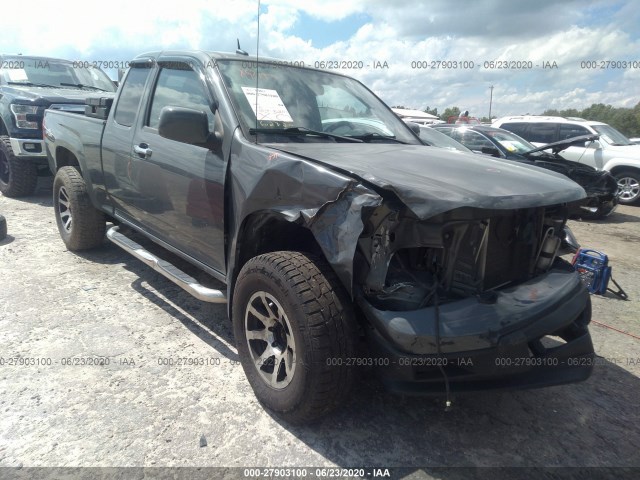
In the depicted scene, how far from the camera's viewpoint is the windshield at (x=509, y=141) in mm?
8805

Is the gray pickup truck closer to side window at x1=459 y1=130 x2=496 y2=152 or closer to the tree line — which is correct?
side window at x1=459 y1=130 x2=496 y2=152

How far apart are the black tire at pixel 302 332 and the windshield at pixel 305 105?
87 centimetres

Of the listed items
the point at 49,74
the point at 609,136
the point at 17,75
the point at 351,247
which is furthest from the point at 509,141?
the point at 17,75

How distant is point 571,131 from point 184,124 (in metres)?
11.1

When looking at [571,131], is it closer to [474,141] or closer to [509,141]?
[509,141]

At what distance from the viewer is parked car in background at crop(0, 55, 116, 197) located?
6.80m

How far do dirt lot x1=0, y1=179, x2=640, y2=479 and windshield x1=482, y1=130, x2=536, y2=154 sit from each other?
566cm

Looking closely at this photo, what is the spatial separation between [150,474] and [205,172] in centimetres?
168

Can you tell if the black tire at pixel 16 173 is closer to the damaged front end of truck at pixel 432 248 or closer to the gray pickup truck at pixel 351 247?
the gray pickup truck at pixel 351 247

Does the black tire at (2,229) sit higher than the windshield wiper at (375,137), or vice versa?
the windshield wiper at (375,137)

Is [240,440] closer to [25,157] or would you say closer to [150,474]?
[150,474]

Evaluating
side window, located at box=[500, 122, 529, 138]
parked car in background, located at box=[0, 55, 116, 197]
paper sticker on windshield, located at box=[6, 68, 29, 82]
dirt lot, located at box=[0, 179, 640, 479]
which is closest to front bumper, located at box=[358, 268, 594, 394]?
dirt lot, located at box=[0, 179, 640, 479]

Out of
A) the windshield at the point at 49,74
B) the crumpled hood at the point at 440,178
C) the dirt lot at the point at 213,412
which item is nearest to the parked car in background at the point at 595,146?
the dirt lot at the point at 213,412

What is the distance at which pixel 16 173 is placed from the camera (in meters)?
7.10
